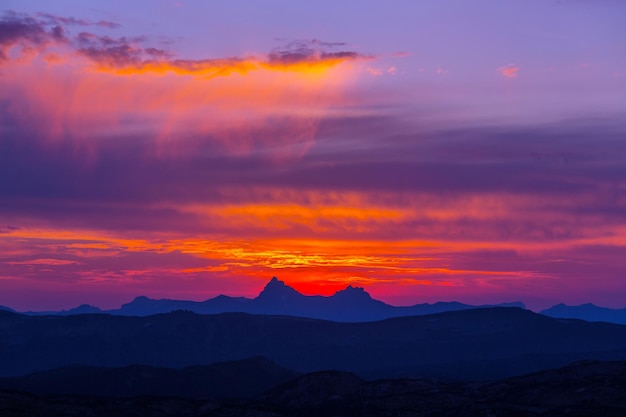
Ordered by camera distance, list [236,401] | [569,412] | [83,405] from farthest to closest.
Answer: [236,401]
[83,405]
[569,412]

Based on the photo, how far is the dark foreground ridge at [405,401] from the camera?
14500 cm

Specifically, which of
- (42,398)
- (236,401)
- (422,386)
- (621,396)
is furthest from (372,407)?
(42,398)

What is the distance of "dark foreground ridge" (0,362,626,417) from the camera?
14500 cm

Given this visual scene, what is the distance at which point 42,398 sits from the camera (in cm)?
15312

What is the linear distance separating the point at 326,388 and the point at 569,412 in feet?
186

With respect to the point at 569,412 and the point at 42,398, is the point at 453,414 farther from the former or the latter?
the point at 42,398

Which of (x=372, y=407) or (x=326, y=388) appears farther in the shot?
(x=326, y=388)

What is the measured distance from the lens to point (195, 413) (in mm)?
153625

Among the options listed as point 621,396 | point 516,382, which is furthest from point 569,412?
point 516,382

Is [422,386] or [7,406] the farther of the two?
[422,386]

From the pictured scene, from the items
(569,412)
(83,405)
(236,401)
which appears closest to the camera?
(569,412)

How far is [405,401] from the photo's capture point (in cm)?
16125

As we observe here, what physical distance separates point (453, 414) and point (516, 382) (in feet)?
110

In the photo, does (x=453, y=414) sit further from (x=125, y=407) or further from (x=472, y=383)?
(x=125, y=407)
